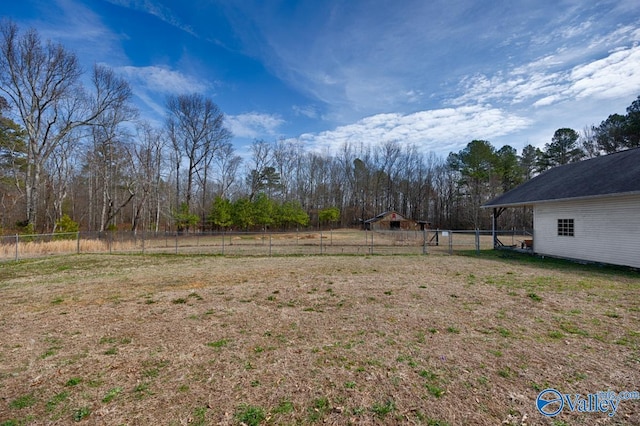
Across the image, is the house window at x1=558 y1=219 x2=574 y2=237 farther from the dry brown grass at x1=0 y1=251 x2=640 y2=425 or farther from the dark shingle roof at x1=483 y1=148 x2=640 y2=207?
the dry brown grass at x1=0 y1=251 x2=640 y2=425

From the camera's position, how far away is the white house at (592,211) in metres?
10.8

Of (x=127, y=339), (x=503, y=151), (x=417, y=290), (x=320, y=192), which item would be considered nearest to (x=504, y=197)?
(x=417, y=290)

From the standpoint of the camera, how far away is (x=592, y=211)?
12242 millimetres

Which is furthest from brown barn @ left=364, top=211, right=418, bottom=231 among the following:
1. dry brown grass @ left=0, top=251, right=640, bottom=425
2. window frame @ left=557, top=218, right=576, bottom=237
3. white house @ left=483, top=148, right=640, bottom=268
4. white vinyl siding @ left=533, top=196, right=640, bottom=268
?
dry brown grass @ left=0, top=251, right=640, bottom=425

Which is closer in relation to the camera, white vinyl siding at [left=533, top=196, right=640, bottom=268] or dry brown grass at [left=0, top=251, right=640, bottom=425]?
dry brown grass at [left=0, top=251, right=640, bottom=425]

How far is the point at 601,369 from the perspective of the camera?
3.46 meters

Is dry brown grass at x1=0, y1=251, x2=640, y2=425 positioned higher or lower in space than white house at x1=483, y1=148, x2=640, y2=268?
lower

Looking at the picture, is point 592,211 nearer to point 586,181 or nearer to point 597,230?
point 597,230

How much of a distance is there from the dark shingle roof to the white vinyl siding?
0.49 meters

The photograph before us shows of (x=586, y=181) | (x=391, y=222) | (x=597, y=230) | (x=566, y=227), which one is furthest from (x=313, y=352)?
(x=391, y=222)

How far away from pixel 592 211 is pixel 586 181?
2.01 m

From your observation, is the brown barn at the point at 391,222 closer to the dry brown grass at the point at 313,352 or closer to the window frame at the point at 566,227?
the window frame at the point at 566,227

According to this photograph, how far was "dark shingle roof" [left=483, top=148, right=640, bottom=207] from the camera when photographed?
11367 millimetres

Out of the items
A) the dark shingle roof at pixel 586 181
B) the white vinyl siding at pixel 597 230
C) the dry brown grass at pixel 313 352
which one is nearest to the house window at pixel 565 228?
the white vinyl siding at pixel 597 230
